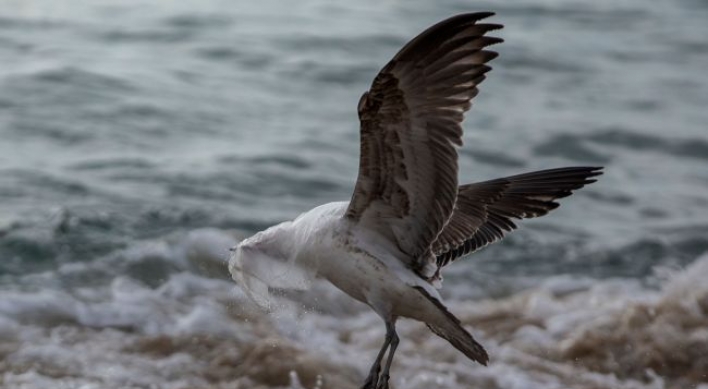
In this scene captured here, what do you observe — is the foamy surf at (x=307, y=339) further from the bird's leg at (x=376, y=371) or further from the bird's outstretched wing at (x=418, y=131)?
the bird's outstretched wing at (x=418, y=131)

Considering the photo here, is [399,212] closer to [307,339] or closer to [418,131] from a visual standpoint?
[418,131]

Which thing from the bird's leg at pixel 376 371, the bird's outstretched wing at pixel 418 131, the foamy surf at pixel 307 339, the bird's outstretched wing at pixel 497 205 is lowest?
the foamy surf at pixel 307 339

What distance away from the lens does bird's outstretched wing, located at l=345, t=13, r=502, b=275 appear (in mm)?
4398

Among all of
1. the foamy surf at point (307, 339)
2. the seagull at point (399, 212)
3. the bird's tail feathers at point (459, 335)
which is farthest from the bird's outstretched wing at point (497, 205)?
the foamy surf at point (307, 339)

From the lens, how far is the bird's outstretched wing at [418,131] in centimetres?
440

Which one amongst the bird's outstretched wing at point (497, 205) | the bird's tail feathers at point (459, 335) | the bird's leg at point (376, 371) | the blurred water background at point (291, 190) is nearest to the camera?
the bird's tail feathers at point (459, 335)

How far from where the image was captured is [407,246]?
5.01 m

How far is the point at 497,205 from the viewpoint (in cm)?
572

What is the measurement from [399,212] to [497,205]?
0.96 meters

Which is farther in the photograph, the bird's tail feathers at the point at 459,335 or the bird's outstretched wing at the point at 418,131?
the bird's tail feathers at the point at 459,335

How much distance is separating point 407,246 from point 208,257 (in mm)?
3942

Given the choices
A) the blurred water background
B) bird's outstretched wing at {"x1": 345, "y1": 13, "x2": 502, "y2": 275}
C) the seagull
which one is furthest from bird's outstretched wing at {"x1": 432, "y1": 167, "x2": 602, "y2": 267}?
the blurred water background

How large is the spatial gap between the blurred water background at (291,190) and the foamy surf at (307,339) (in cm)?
2

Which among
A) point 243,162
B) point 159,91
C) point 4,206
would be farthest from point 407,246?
point 159,91
